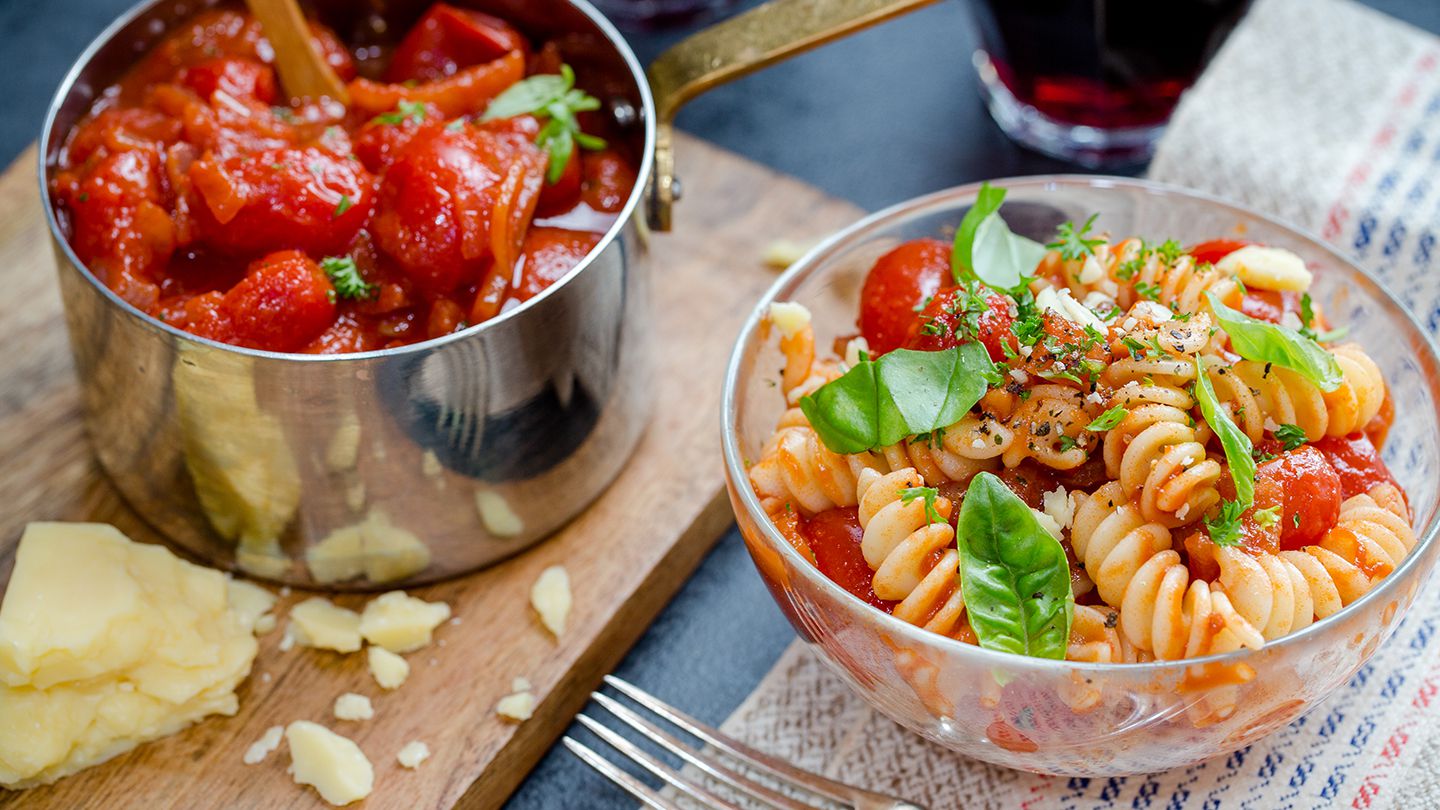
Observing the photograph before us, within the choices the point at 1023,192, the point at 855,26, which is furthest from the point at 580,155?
the point at 1023,192

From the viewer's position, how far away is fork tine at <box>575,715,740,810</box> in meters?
1.96

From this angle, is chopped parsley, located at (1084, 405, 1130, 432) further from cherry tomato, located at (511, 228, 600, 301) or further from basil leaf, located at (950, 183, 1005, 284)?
cherry tomato, located at (511, 228, 600, 301)

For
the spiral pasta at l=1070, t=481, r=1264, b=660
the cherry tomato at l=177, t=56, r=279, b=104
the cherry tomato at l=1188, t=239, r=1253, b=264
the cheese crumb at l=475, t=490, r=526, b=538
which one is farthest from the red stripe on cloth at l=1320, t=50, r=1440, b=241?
the cherry tomato at l=177, t=56, r=279, b=104

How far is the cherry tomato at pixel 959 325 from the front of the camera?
183cm

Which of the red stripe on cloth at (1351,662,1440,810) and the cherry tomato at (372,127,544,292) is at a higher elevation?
the cherry tomato at (372,127,544,292)

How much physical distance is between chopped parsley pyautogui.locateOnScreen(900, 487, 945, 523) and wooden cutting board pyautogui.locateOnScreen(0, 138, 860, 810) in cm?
69

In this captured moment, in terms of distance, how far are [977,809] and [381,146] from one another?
1.33 m

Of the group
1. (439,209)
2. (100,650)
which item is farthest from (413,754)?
(439,209)

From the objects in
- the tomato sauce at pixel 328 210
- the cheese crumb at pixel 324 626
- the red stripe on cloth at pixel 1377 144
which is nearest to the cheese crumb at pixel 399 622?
the cheese crumb at pixel 324 626

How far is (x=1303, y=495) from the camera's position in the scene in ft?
5.70

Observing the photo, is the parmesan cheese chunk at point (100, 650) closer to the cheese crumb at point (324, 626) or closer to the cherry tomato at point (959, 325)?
the cheese crumb at point (324, 626)

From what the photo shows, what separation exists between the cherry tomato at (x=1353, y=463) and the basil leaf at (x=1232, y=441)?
23cm

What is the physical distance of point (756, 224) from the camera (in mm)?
2887

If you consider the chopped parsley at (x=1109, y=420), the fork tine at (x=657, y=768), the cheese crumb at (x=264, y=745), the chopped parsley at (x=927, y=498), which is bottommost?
the cheese crumb at (x=264, y=745)
